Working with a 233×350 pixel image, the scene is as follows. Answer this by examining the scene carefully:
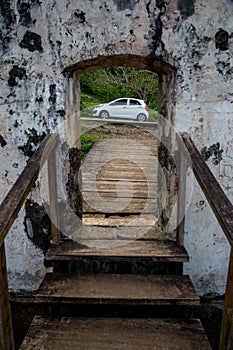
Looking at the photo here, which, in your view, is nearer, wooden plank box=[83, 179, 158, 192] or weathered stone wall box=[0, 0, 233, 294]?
weathered stone wall box=[0, 0, 233, 294]

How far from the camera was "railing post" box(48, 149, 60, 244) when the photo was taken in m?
2.70

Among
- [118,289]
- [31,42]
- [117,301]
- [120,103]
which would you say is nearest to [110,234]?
[118,289]

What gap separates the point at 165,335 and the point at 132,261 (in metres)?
0.58

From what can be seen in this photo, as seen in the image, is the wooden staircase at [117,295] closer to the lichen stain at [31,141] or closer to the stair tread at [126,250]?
the stair tread at [126,250]

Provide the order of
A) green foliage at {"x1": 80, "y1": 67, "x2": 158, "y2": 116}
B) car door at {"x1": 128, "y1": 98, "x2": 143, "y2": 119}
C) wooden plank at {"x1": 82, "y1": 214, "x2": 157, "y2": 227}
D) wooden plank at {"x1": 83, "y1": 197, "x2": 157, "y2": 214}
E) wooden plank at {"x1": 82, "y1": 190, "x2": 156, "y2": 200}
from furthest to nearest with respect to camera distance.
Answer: green foliage at {"x1": 80, "y1": 67, "x2": 158, "y2": 116} < car door at {"x1": 128, "y1": 98, "x2": 143, "y2": 119} < wooden plank at {"x1": 82, "y1": 190, "x2": 156, "y2": 200} < wooden plank at {"x1": 83, "y1": 197, "x2": 157, "y2": 214} < wooden plank at {"x1": 82, "y1": 214, "x2": 157, "y2": 227}

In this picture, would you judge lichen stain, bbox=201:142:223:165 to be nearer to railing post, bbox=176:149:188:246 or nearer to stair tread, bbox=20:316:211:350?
railing post, bbox=176:149:188:246

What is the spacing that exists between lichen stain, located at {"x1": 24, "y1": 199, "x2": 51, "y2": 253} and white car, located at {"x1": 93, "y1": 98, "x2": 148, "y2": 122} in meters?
10.0

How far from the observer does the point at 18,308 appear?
3088mm

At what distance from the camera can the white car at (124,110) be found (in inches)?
496

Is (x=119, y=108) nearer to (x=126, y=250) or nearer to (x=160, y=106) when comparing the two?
(x=160, y=106)

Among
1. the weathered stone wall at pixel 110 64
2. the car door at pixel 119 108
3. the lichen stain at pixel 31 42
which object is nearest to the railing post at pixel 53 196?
the weathered stone wall at pixel 110 64

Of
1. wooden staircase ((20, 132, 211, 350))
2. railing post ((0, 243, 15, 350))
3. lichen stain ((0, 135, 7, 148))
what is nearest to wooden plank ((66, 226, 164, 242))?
wooden staircase ((20, 132, 211, 350))

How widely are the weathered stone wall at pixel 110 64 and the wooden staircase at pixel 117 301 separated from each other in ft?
1.81

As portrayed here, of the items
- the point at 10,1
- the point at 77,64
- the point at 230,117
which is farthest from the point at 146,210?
the point at 10,1
